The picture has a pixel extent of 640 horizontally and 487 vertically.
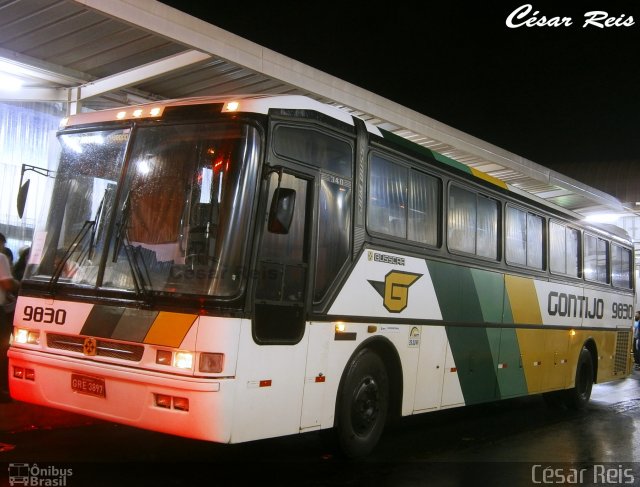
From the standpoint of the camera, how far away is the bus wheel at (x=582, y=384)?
11.8 meters

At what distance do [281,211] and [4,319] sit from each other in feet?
16.2

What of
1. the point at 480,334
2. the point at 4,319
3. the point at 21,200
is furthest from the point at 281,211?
the point at 4,319

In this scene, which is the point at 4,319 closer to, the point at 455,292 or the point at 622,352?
the point at 455,292

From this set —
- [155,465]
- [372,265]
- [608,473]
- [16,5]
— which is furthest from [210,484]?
[16,5]

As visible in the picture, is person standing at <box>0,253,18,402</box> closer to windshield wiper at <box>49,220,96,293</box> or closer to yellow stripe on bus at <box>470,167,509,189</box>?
windshield wiper at <box>49,220,96,293</box>

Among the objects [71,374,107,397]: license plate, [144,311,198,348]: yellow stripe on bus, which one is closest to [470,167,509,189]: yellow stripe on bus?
[144,311,198,348]: yellow stripe on bus

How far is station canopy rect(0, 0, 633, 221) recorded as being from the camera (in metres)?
8.27

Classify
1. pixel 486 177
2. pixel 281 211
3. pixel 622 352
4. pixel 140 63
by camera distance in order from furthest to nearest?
1. pixel 622 352
2. pixel 140 63
3. pixel 486 177
4. pixel 281 211

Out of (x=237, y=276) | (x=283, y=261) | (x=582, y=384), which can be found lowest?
(x=582, y=384)

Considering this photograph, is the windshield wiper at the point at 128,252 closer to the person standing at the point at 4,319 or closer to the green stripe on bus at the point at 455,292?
the person standing at the point at 4,319

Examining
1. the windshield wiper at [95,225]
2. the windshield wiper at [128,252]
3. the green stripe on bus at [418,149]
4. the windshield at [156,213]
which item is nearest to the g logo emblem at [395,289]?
the green stripe on bus at [418,149]

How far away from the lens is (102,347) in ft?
18.2

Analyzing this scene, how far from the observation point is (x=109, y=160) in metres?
6.05

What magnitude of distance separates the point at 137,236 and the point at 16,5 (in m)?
4.60
